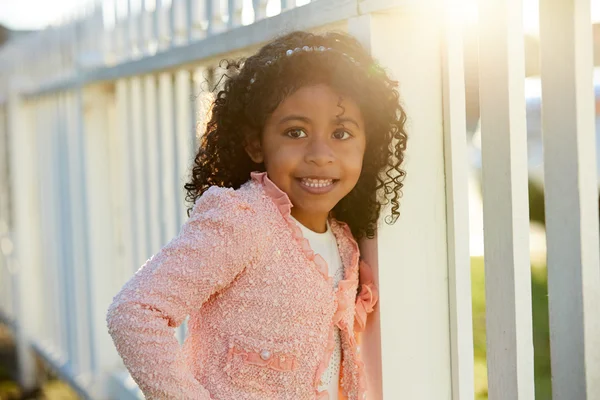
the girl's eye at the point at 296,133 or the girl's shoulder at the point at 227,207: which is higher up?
the girl's eye at the point at 296,133

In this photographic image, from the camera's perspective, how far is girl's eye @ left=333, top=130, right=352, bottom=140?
1.89 metres

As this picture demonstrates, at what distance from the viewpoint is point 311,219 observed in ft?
6.46

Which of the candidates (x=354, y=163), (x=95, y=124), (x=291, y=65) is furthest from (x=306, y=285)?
(x=95, y=124)

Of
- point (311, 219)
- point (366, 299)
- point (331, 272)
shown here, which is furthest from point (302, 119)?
point (366, 299)

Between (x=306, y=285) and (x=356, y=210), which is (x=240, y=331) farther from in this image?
(x=356, y=210)

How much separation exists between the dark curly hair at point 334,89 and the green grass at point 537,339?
74.5 inches

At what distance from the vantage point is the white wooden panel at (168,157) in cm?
325

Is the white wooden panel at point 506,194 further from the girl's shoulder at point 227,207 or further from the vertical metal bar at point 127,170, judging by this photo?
the vertical metal bar at point 127,170

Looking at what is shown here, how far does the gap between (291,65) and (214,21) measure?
99cm

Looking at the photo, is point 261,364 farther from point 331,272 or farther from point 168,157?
point 168,157

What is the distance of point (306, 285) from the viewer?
1.82 metres

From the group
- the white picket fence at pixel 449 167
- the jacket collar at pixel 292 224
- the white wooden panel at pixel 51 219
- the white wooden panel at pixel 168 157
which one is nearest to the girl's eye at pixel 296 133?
the jacket collar at pixel 292 224

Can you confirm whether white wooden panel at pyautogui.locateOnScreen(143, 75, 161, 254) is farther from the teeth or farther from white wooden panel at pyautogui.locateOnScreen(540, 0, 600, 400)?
white wooden panel at pyautogui.locateOnScreen(540, 0, 600, 400)

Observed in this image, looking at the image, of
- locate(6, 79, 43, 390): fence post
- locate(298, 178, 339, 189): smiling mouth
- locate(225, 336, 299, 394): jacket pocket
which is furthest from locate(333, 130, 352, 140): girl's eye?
locate(6, 79, 43, 390): fence post
